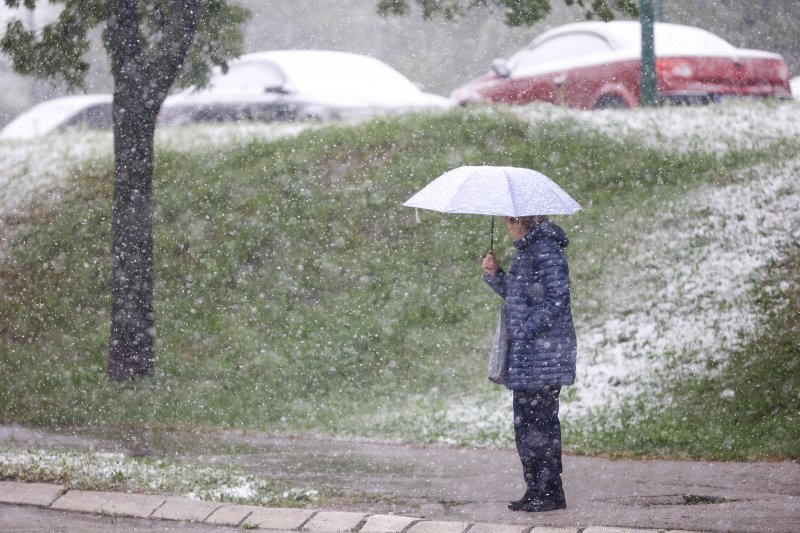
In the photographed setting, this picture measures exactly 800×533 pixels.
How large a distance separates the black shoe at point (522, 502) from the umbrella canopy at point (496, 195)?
1.44 metres

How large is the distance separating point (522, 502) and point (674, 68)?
25.0 feet

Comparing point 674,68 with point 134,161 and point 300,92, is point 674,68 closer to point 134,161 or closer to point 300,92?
point 300,92

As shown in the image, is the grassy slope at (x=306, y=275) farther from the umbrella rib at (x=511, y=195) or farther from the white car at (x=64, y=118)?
the white car at (x=64, y=118)

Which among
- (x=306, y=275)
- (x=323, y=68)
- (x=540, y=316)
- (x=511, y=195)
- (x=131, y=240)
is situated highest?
(x=323, y=68)

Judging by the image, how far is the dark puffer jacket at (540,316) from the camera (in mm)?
5414

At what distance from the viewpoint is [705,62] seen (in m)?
12.0

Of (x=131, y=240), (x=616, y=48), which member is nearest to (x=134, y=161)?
(x=131, y=240)

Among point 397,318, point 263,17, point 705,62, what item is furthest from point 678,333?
point 263,17

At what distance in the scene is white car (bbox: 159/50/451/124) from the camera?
13.1 metres

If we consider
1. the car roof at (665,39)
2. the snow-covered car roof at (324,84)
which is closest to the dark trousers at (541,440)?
the car roof at (665,39)

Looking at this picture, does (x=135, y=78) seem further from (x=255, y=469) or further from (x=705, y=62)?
(x=705, y=62)

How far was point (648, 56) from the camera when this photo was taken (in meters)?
11.5

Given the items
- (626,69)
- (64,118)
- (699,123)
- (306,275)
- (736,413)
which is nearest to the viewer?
(736,413)

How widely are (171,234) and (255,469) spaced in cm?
534
